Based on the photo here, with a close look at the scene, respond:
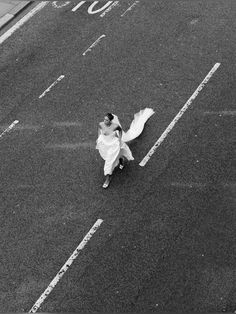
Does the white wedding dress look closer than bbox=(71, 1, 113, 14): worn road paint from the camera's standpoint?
Yes

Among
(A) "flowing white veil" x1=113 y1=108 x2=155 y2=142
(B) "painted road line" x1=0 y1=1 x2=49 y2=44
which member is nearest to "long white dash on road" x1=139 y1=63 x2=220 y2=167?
(A) "flowing white veil" x1=113 y1=108 x2=155 y2=142

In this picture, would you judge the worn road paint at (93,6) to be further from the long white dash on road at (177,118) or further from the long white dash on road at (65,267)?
the long white dash on road at (65,267)

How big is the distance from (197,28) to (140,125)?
15.3ft

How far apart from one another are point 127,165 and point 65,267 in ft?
9.50

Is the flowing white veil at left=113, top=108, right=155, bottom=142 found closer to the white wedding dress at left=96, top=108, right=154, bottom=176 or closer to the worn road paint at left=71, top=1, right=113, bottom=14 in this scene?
the white wedding dress at left=96, top=108, right=154, bottom=176

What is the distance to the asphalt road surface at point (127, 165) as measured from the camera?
31.5 ft

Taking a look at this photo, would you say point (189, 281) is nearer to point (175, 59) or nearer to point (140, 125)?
point (140, 125)

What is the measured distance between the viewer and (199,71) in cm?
1398

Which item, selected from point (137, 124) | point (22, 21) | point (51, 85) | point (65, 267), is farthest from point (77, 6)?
point (65, 267)

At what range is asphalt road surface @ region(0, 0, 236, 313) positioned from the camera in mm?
9610

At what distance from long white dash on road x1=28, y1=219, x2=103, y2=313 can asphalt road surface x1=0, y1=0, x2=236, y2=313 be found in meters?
0.06

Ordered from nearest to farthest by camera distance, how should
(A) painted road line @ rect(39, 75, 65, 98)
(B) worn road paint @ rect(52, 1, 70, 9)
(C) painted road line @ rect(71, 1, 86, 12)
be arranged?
(A) painted road line @ rect(39, 75, 65, 98), (C) painted road line @ rect(71, 1, 86, 12), (B) worn road paint @ rect(52, 1, 70, 9)

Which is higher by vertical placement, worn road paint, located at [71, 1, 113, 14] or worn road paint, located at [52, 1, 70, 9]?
worn road paint, located at [52, 1, 70, 9]

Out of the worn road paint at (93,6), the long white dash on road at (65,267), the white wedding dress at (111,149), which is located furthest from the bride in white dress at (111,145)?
the worn road paint at (93,6)
